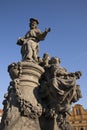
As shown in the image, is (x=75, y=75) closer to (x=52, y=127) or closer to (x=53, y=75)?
(x=53, y=75)

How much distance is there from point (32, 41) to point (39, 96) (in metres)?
2.37

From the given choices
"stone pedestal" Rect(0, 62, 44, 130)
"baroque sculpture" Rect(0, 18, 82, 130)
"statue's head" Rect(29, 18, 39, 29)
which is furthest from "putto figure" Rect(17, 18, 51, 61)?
"stone pedestal" Rect(0, 62, 44, 130)

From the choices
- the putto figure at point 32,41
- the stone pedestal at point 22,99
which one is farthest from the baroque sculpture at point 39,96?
the putto figure at point 32,41

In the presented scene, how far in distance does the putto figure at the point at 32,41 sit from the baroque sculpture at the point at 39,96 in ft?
0.67

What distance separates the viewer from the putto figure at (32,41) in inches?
356

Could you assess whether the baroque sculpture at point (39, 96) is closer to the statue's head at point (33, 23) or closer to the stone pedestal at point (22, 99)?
the stone pedestal at point (22, 99)

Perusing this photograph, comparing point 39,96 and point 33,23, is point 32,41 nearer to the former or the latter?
point 33,23

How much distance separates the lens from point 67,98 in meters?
7.56

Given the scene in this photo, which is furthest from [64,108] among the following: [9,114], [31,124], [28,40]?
[28,40]

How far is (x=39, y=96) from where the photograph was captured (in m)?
8.11

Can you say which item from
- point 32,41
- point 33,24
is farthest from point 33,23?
point 32,41

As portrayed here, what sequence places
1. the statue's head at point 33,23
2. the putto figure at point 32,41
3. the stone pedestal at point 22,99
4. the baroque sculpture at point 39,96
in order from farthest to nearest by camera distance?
1. the statue's head at point 33,23
2. the putto figure at point 32,41
3. the baroque sculpture at point 39,96
4. the stone pedestal at point 22,99

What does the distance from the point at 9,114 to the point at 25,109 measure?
50 cm

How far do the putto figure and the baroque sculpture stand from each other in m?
0.20
